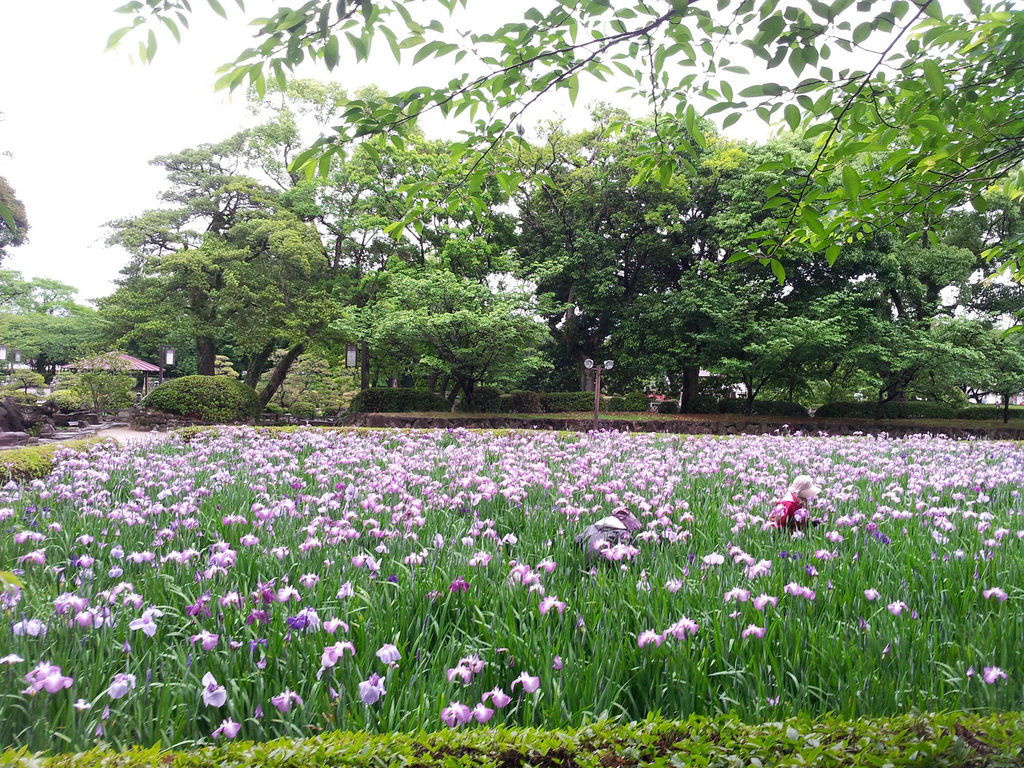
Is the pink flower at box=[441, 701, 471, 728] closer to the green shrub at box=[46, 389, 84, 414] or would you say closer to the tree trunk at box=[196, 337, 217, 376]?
the tree trunk at box=[196, 337, 217, 376]

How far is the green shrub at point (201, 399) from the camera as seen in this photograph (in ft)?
48.8

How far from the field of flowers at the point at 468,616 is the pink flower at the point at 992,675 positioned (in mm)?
11

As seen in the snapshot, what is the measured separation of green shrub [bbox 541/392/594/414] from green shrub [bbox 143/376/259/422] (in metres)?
8.92

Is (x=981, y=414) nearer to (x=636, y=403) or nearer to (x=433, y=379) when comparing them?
(x=636, y=403)

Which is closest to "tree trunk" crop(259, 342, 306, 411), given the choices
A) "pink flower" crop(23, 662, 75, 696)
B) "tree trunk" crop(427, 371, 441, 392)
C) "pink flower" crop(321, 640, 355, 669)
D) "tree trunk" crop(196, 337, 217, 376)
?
"tree trunk" crop(196, 337, 217, 376)

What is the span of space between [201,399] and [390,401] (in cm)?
506

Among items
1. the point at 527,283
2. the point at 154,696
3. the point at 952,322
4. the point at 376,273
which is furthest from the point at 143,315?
the point at 952,322

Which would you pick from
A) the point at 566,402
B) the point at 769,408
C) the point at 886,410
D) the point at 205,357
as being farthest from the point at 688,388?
the point at 205,357

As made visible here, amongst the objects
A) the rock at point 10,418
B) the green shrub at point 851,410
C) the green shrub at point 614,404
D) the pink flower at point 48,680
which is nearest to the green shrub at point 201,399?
the rock at point 10,418

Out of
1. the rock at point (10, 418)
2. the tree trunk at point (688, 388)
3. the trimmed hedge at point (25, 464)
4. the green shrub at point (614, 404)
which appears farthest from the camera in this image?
the green shrub at point (614, 404)

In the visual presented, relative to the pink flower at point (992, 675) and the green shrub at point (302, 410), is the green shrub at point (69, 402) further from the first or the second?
the pink flower at point (992, 675)

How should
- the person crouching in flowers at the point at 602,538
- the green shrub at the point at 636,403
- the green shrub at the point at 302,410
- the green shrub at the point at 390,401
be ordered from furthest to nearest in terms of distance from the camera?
the green shrub at the point at 302,410 → the green shrub at the point at 636,403 → the green shrub at the point at 390,401 → the person crouching in flowers at the point at 602,538

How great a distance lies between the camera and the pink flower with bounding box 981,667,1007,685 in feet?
6.16

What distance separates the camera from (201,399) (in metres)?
15.0
